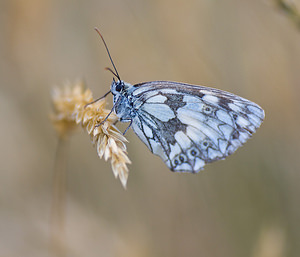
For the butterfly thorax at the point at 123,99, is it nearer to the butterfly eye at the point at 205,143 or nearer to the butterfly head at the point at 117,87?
the butterfly head at the point at 117,87

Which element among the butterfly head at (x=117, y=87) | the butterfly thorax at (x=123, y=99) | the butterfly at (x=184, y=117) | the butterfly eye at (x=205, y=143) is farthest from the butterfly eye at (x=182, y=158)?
the butterfly head at (x=117, y=87)

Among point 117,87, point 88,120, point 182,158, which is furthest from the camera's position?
point 117,87

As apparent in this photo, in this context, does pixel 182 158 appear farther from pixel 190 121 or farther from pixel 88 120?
pixel 88 120

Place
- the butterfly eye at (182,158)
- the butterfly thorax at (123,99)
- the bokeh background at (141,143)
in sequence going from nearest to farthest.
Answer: the butterfly eye at (182,158), the butterfly thorax at (123,99), the bokeh background at (141,143)

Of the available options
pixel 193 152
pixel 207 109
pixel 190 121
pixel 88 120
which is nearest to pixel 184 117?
pixel 190 121

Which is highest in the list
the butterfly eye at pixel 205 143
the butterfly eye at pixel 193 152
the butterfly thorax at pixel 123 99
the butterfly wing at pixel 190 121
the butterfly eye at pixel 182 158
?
the butterfly thorax at pixel 123 99

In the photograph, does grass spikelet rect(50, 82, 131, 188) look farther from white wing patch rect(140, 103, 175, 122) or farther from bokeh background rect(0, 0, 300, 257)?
bokeh background rect(0, 0, 300, 257)
